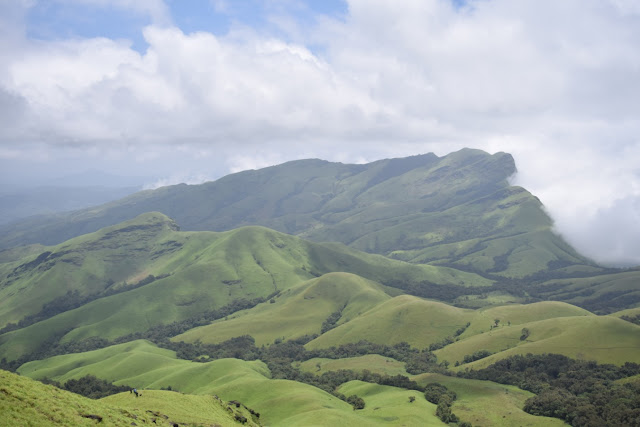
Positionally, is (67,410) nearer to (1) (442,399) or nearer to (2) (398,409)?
(2) (398,409)

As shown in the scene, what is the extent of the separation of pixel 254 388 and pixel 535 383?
11967cm

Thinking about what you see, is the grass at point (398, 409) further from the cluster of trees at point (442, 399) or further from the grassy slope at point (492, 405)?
the grassy slope at point (492, 405)

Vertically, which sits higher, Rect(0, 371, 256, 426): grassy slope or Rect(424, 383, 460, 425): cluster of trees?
Rect(0, 371, 256, 426): grassy slope

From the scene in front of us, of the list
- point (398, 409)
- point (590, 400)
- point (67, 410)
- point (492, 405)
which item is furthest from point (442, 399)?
point (67, 410)

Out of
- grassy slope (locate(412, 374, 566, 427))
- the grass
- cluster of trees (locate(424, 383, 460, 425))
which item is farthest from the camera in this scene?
cluster of trees (locate(424, 383, 460, 425))

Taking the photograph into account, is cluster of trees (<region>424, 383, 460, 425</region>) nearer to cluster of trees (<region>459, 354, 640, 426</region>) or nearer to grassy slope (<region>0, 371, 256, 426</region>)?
cluster of trees (<region>459, 354, 640, 426</region>)

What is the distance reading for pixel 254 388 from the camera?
191 meters

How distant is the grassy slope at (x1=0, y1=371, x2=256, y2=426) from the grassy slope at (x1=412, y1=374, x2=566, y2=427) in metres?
100

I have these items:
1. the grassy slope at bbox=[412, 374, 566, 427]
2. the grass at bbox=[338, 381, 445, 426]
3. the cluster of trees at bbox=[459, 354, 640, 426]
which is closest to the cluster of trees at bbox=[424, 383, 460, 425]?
the grassy slope at bbox=[412, 374, 566, 427]

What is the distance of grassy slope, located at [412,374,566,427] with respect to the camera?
153 metres

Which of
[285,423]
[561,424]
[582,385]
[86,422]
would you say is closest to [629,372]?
[582,385]

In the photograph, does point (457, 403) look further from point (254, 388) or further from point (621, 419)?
point (254, 388)

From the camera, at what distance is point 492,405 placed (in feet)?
558

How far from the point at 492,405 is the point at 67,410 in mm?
153756
